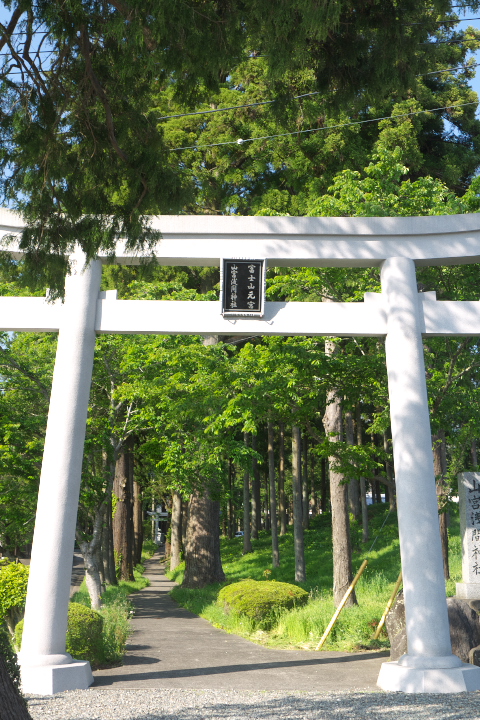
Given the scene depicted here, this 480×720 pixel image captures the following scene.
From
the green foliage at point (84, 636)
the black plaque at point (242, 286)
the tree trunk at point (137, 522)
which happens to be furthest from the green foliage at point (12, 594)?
the tree trunk at point (137, 522)

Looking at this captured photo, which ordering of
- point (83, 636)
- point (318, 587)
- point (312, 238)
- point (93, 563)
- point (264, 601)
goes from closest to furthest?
1. point (83, 636)
2. point (312, 238)
3. point (264, 601)
4. point (93, 563)
5. point (318, 587)

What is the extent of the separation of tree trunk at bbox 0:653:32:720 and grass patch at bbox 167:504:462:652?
708 centimetres

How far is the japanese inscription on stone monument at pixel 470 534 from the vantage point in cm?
948

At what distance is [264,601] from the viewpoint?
1192cm

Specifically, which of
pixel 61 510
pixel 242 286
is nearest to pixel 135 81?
pixel 242 286

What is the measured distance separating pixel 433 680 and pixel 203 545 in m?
11.3

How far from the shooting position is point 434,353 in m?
12.3

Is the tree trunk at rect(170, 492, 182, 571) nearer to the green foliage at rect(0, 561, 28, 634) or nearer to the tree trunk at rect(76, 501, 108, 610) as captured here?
the tree trunk at rect(76, 501, 108, 610)

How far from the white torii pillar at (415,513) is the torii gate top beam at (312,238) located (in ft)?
1.05

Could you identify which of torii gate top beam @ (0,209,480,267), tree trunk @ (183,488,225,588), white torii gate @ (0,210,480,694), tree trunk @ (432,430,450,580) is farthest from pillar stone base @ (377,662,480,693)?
tree trunk @ (183,488,225,588)

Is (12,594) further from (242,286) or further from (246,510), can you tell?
(246,510)

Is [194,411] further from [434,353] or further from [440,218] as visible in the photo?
[440,218]

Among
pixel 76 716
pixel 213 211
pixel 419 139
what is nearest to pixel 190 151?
pixel 213 211

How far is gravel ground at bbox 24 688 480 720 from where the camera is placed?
5829mm
